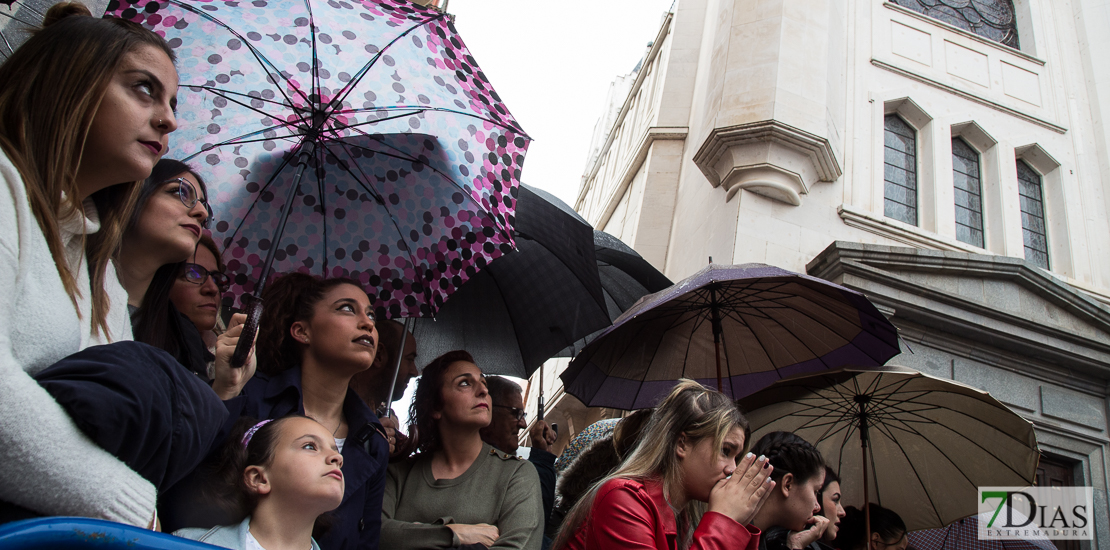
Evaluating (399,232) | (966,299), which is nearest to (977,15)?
(966,299)

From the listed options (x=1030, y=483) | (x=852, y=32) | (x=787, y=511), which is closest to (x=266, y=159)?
(x=787, y=511)

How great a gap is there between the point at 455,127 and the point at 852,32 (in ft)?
31.7

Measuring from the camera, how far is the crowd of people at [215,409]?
4.71ft

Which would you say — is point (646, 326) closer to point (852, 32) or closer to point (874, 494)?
→ point (874, 494)

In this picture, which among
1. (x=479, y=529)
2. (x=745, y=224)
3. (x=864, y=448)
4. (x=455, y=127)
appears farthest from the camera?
(x=745, y=224)

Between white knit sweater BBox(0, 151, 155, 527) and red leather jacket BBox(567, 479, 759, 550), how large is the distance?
1.58 metres

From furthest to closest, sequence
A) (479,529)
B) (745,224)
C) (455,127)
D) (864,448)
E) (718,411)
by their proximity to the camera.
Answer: (745,224) → (864,448) → (455,127) → (479,529) → (718,411)

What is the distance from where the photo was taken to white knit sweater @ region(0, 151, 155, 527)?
131cm

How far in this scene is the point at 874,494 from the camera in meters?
4.96

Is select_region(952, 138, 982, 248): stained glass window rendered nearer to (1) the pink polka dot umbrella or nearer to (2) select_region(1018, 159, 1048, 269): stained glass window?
(2) select_region(1018, 159, 1048, 269): stained glass window

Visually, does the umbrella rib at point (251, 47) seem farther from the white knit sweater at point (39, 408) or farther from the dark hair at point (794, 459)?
the dark hair at point (794, 459)

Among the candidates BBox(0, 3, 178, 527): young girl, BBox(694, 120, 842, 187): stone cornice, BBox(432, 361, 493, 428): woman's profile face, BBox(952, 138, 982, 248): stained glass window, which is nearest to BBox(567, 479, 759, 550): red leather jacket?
BBox(432, 361, 493, 428): woman's profile face

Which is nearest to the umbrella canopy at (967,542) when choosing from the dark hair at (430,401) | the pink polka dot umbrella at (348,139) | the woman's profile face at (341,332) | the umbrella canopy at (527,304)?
the umbrella canopy at (527,304)

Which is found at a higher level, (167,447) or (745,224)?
(745,224)
